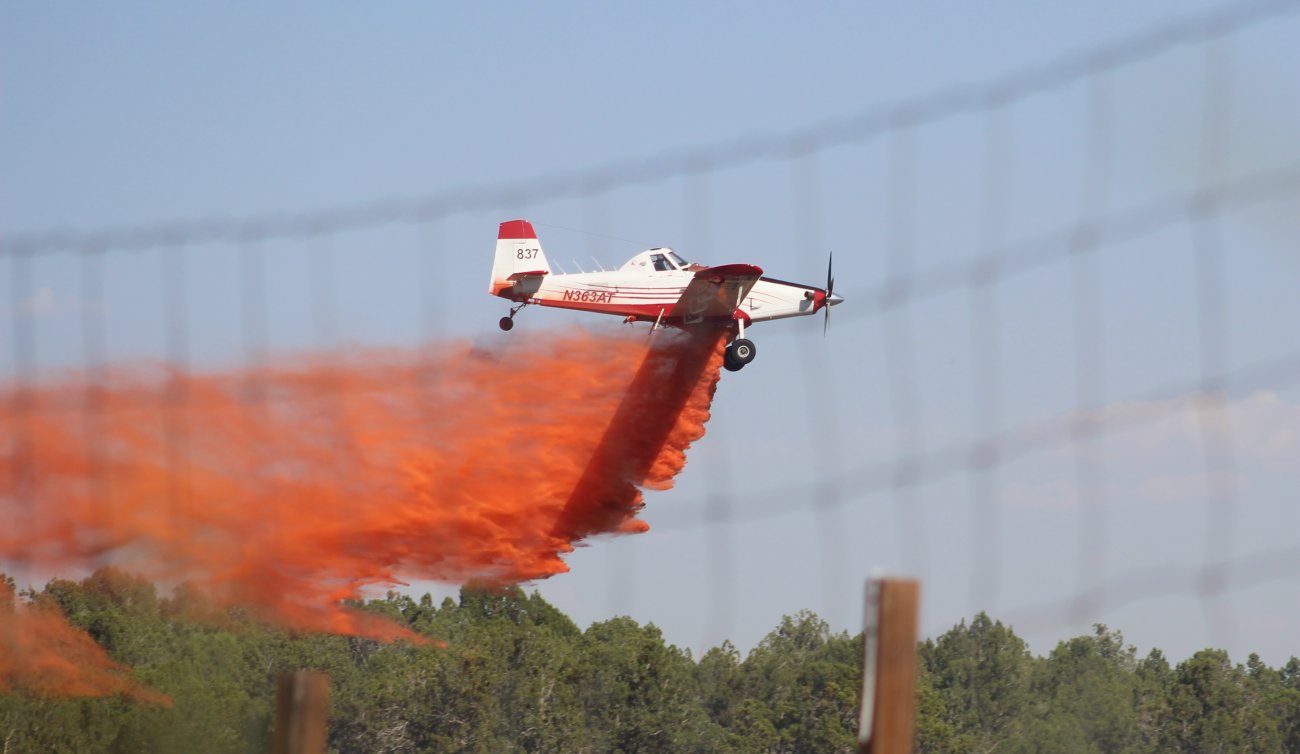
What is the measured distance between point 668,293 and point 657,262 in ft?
2.21

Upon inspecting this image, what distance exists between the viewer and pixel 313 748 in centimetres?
650

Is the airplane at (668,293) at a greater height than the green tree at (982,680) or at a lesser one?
greater

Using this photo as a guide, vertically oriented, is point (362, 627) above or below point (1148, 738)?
above

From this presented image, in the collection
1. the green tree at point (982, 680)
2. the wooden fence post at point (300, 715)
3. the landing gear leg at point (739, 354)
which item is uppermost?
the landing gear leg at point (739, 354)

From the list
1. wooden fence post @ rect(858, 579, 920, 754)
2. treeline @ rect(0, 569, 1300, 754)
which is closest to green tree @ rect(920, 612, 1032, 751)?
treeline @ rect(0, 569, 1300, 754)

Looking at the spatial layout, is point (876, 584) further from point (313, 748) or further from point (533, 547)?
point (533, 547)

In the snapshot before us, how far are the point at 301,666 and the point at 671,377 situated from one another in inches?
2291

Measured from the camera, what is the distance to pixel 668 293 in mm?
30875

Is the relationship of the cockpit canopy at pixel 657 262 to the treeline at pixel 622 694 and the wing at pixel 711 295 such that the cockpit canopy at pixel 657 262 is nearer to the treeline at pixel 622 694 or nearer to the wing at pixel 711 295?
the wing at pixel 711 295

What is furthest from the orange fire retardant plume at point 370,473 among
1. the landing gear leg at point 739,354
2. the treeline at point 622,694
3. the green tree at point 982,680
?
the green tree at point 982,680

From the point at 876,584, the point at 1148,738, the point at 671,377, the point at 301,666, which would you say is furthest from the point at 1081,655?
the point at 876,584

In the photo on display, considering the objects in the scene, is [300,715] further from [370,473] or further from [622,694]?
[622,694]

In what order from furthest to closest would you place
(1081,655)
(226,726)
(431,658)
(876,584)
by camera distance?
(1081,655) < (431,658) < (226,726) < (876,584)

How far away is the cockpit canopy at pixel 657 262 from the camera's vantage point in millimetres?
30984
